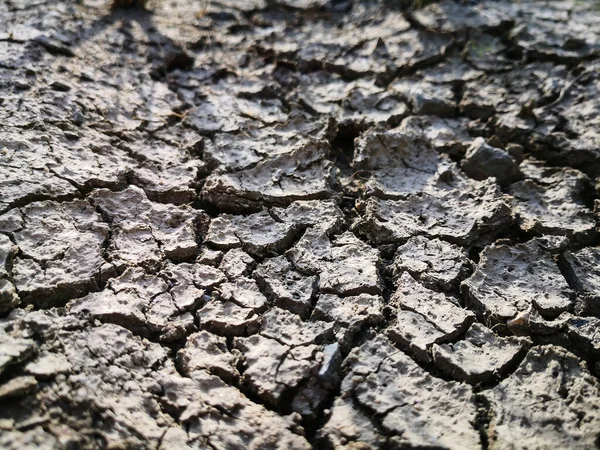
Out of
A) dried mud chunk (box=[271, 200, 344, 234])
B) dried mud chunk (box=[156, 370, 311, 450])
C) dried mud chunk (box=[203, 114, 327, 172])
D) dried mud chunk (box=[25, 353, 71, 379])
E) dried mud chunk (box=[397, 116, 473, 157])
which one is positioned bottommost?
dried mud chunk (box=[156, 370, 311, 450])

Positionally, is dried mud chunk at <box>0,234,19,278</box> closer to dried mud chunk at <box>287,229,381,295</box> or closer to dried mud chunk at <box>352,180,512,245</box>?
dried mud chunk at <box>287,229,381,295</box>

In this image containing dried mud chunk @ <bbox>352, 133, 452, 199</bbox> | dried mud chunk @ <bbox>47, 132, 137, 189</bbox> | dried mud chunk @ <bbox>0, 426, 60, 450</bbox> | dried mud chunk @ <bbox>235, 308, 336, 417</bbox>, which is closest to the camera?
dried mud chunk @ <bbox>0, 426, 60, 450</bbox>

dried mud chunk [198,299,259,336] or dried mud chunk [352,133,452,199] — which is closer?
→ dried mud chunk [198,299,259,336]

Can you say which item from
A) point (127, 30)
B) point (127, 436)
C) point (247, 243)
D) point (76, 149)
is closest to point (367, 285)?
point (247, 243)

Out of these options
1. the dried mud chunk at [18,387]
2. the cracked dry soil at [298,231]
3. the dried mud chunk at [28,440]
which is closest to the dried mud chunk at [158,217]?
the cracked dry soil at [298,231]

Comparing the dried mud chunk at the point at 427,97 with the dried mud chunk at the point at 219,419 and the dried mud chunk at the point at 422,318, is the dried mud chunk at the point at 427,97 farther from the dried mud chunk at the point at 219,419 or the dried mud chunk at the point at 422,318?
the dried mud chunk at the point at 219,419

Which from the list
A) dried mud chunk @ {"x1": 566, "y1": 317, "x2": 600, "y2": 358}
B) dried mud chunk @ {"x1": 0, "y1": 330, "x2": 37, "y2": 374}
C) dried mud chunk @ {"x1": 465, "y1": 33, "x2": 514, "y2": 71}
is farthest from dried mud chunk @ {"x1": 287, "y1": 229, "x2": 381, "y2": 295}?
dried mud chunk @ {"x1": 465, "y1": 33, "x2": 514, "y2": 71}

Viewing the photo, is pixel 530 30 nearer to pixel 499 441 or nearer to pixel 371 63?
pixel 371 63
